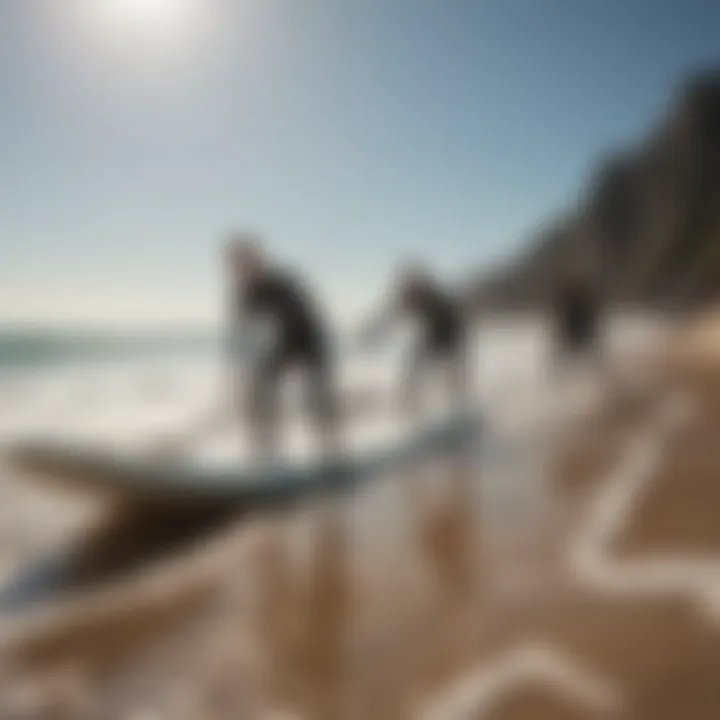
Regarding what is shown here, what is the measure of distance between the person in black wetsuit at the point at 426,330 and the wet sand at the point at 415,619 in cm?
144

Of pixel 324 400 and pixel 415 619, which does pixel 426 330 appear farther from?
pixel 415 619

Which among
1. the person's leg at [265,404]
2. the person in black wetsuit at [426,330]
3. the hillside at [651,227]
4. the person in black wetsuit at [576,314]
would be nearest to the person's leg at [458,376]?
the person in black wetsuit at [426,330]

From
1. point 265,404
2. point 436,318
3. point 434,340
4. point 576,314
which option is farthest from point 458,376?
point 265,404

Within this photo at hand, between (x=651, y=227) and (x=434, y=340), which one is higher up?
(x=651, y=227)

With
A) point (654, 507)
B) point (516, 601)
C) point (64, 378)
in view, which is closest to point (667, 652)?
point (516, 601)

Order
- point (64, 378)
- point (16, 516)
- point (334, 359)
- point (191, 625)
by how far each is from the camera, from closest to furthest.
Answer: point (191, 625) < point (16, 516) < point (334, 359) < point (64, 378)

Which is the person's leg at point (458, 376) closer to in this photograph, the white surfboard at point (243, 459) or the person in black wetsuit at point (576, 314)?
the white surfboard at point (243, 459)

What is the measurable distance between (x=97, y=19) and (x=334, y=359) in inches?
89.8

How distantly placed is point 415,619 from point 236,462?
1957mm

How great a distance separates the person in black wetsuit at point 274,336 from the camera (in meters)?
3.81

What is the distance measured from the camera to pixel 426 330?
509cm

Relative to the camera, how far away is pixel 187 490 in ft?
11.6

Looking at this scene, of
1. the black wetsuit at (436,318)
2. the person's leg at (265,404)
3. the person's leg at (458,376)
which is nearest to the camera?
the person's leg at (265,404)

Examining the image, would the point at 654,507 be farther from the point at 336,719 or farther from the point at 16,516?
the point at 16,516
